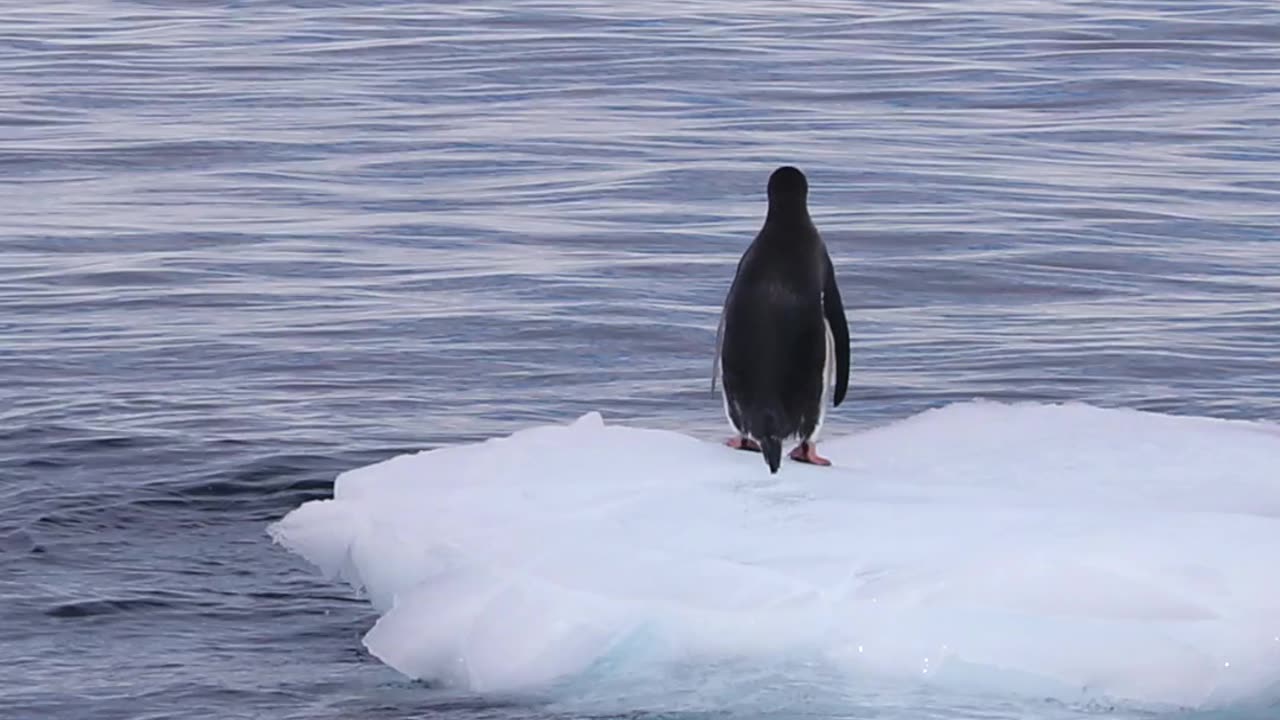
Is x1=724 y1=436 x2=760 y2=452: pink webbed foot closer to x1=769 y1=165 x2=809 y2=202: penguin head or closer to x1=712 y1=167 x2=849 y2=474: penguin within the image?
x1=712 y1=167 x2=849 y2=474: penguin

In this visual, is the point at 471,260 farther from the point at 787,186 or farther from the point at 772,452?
the point at 772,452

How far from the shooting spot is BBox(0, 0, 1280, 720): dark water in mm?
6688

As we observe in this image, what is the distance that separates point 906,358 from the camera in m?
9.59

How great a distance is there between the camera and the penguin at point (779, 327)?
6.39 m

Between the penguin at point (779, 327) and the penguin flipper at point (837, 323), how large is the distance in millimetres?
121

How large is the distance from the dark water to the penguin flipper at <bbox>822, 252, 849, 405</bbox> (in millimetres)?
1400

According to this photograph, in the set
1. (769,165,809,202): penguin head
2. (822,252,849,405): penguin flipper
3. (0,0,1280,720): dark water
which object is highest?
(769,165,809,202): penguin head

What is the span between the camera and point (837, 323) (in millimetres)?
6758

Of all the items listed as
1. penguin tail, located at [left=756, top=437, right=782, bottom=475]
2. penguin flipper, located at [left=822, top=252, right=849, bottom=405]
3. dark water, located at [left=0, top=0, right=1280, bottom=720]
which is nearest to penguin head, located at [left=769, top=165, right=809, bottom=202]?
penguin flipper, located at [left=822, top=252, right=849, bottom=405]

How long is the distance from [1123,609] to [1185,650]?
15cm

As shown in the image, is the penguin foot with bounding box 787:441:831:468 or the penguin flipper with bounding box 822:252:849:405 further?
the penguin flipper with bounding box 822:252:849:405

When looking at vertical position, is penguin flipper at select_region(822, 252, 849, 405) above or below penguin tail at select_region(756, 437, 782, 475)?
above

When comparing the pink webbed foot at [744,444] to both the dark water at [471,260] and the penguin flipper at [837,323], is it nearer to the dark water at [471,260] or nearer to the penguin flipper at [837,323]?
the penguin flipper at [837,323]

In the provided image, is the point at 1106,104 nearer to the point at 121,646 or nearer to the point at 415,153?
the point at 415,153
